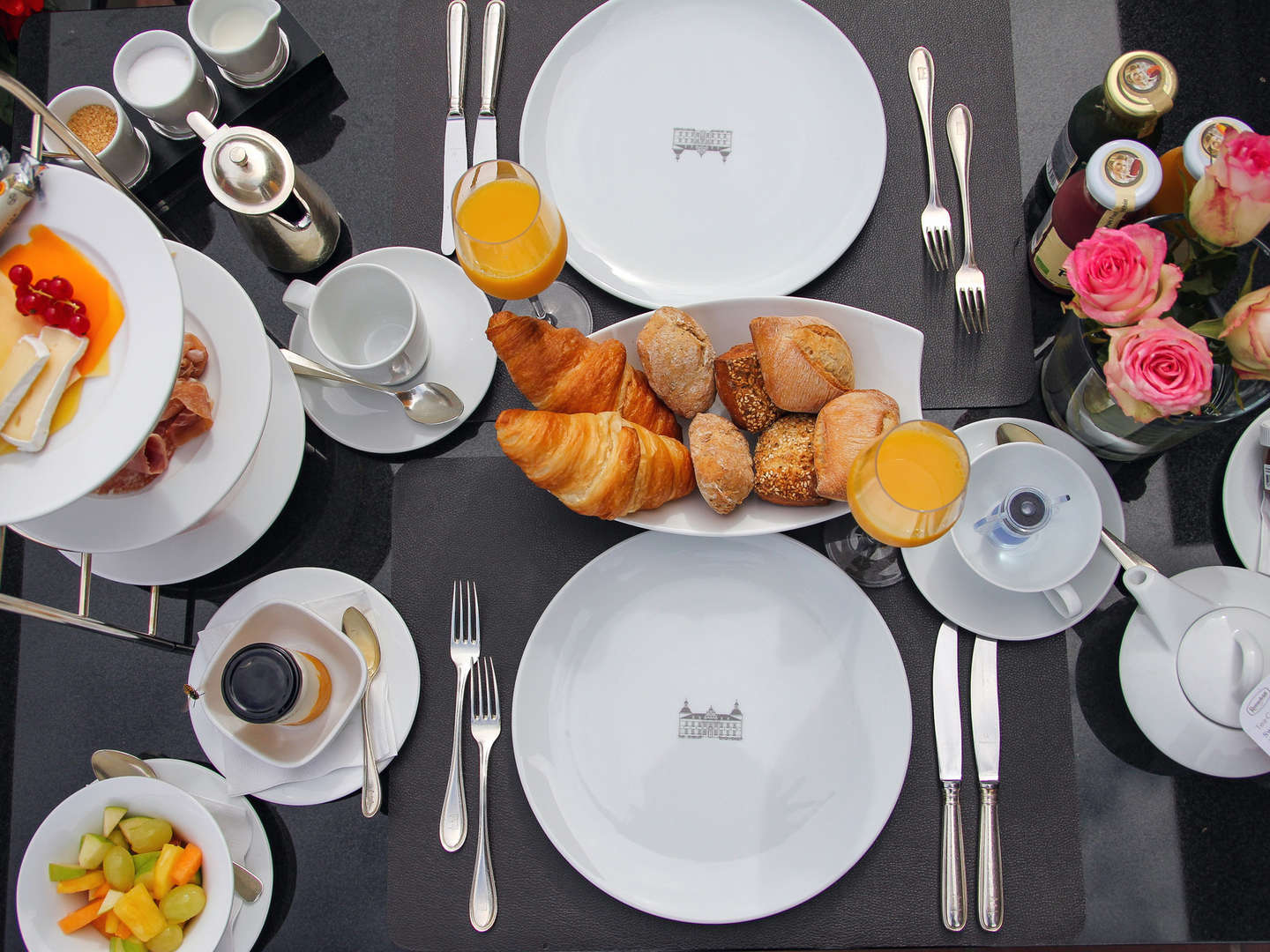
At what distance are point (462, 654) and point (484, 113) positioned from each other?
2.36 ft

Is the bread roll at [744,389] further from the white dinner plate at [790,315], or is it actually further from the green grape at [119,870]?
the green grape at [119,870]

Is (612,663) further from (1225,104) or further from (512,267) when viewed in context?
(1225,104)

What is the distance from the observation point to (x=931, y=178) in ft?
3.27

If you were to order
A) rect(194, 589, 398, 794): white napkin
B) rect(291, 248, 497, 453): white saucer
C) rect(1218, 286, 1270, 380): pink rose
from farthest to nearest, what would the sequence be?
rect(291, 248, 497, 453): white saucer
rect(194, 589, 398, 794): white napkin
rect(1218, 286, 1270, 380): pink rose

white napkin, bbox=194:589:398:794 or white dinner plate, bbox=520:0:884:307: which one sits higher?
white dinner plate, bbox=520:0:884:307

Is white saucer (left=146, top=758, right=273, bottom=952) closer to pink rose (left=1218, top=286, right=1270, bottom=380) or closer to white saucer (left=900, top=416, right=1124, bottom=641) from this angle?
white saucer (left=900, top=416, right=1124, bottom=641)

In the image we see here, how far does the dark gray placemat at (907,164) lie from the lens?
3.17 feet

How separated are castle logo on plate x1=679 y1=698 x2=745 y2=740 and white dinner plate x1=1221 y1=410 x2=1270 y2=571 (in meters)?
0.62

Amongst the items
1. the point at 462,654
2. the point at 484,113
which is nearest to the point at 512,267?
the point at 484,113

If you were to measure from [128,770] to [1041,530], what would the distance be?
1.12m

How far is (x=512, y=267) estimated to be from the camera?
84 cm

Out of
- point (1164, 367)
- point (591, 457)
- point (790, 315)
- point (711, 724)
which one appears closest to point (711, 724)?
point (711, 724)

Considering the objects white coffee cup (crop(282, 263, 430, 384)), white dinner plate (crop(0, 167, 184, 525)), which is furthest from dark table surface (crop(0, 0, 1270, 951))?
white dinner plate (crop(0, 167, 184, 525))

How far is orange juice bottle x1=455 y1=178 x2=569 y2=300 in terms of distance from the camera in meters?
0.83
